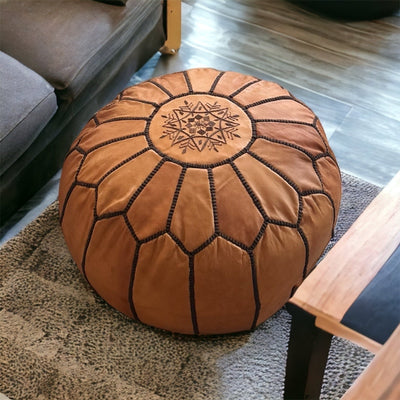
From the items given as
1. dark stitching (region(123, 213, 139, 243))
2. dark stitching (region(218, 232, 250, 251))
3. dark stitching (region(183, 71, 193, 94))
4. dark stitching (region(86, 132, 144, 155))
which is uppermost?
dark stitching (region(183, 71, 193, 94))

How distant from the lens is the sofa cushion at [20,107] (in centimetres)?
150

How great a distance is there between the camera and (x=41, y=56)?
65.9 inches

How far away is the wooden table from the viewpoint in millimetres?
888

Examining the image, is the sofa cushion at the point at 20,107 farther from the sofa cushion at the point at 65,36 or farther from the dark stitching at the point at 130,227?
the dark stitching at the point at 130,227

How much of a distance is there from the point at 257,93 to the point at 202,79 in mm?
160

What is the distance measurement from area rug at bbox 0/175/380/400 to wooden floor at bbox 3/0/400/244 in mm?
408

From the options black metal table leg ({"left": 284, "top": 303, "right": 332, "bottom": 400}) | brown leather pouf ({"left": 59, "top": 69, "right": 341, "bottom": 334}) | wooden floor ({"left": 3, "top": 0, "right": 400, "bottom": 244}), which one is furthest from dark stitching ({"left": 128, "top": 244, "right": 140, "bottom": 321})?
wooden floor ({"left": 3, "top": 0, "right": 400, "bottom": 244})

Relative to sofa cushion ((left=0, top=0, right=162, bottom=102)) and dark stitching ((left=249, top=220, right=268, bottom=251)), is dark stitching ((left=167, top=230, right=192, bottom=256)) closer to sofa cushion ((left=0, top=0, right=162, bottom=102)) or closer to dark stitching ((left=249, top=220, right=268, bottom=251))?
dark stitching ((left=249, top=220, right=268, bottom=251))

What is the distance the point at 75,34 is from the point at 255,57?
89 cm

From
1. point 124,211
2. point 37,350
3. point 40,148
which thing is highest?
point 124,211

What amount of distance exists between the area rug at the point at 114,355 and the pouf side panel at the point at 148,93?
54 centimetres

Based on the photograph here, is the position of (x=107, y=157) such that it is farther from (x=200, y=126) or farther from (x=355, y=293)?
(x=355, y=293)

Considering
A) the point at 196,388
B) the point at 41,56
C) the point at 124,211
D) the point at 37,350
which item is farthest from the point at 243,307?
the point at 41,56

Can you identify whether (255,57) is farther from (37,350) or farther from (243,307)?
(37,350)
